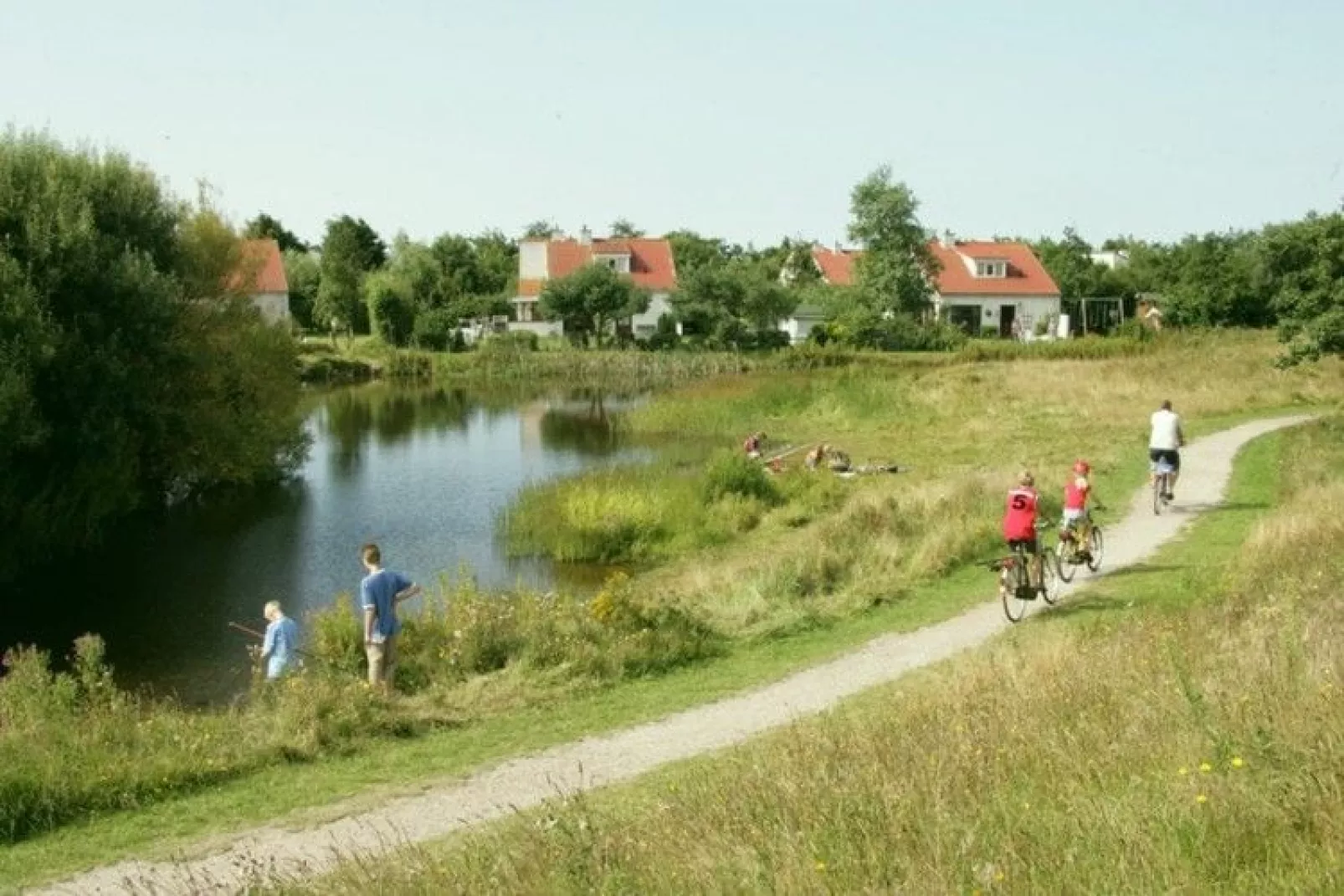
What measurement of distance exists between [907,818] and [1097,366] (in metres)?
45.4

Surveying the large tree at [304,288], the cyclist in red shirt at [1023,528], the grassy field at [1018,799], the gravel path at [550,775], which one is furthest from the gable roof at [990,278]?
the grassy field at [1018,799]

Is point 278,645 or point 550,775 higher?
point 278,645

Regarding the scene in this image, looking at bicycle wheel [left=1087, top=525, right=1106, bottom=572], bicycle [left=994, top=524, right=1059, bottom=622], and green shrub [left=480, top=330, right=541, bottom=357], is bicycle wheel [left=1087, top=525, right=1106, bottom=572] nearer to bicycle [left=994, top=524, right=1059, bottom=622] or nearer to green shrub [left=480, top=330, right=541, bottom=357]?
bicycle [left=994, top=524, right=1059, bottom=622]

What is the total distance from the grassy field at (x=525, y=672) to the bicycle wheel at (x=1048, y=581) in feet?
3.19

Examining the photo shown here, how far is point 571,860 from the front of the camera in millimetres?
5457

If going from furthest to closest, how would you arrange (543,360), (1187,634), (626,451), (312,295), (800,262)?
(800,262) → (312,295) → (543,360) → (626,451) → (1187,634)

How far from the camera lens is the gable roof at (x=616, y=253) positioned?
91.3m

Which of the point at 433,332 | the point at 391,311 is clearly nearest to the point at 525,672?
the point at 433,332

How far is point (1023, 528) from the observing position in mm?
14469

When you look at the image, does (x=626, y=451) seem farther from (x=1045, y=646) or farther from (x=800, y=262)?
(x=800, y=262)

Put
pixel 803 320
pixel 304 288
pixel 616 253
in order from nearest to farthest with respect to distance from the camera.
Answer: pixel 803 320 → pixel 616 253 → pixel 304 288

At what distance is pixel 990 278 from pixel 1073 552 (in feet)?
241

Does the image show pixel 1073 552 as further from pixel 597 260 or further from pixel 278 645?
pixel 597 260

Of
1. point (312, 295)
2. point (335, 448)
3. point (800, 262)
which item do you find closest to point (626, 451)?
point (335, 448)
